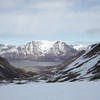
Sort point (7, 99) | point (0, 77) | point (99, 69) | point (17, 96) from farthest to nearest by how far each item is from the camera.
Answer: point (0, 77), point (99, 69), point (17, 96), point (7, 99)

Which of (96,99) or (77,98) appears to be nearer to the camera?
(96,99)

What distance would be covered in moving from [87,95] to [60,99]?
5.61 feet

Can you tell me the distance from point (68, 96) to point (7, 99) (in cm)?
390

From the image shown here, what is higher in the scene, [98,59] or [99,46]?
[99,46]

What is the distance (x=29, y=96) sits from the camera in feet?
54.0

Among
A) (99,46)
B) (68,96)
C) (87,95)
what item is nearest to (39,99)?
(68,96)

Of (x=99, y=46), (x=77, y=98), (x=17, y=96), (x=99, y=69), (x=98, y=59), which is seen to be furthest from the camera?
(x=99, y=46)

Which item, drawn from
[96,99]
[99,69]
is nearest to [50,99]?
[96,99]

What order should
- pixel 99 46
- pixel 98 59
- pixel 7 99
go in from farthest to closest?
pixel 99 46 < pixel 98 59 < pixel 7 99

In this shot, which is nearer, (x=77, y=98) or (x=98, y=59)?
(x=77, y=98)

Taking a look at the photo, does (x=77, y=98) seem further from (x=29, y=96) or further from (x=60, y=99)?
(x=29, y=96)

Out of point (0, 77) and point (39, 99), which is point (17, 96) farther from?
point (0, 77)

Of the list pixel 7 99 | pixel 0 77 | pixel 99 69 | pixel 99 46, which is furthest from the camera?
pixel 0 77

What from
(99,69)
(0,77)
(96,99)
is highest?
(0,77)
